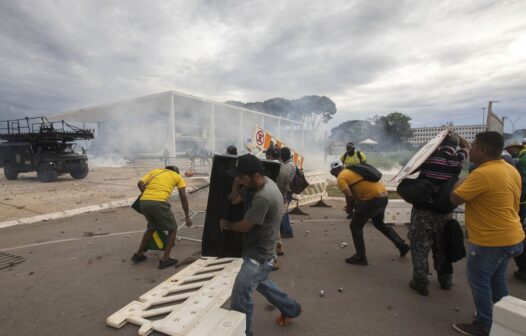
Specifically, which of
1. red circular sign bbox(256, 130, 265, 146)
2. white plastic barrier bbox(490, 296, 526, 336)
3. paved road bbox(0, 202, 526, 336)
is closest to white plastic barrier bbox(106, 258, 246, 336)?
paved road bbox(0, 202, 526, 336)

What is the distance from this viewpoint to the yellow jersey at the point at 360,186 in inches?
150

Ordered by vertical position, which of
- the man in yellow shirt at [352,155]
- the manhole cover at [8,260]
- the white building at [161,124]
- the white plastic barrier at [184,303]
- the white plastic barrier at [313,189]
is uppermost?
the white building at [161,124]

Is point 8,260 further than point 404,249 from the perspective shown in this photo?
Yes

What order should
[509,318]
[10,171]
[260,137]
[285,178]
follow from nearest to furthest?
[509,318] < [285,178] < [260,137] < [10,171]

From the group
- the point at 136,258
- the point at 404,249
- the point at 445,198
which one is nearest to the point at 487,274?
the point at 445,198

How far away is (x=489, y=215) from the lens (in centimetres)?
226

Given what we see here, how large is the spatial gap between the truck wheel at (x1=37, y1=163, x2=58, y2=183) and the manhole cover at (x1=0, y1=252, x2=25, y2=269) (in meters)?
9.78

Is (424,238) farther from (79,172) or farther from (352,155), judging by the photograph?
(79,172)

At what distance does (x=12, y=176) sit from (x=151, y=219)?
14695 millimetres

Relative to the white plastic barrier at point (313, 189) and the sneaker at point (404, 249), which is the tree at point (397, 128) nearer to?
the white plastic barrier at point (313, 189)

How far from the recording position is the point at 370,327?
260 cm

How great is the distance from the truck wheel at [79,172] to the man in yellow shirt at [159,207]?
11.6 metres

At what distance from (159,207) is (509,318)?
144 inches

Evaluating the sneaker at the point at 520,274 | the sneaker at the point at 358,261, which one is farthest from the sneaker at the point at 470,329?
the sneaker at the point at 520,274
